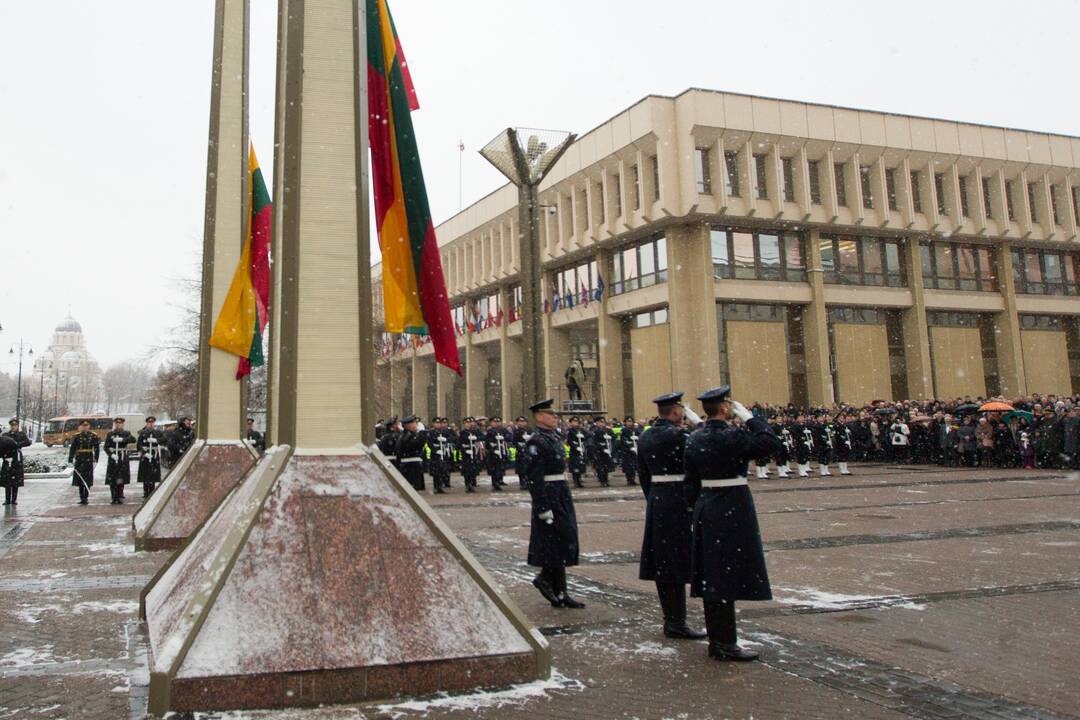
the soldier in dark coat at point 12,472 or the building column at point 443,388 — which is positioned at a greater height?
the building column at point 443,388

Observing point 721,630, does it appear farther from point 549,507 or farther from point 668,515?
point 549,507

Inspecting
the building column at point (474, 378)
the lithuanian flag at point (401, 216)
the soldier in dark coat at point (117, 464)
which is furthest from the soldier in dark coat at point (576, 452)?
the building column at point (474, 378)

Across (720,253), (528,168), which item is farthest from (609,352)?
(528,168)

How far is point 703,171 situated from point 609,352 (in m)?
9.13

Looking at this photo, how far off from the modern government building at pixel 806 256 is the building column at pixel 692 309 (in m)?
0.08

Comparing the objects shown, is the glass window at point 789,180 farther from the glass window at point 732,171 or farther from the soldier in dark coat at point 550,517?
the soldier in dark coat at point 550,517

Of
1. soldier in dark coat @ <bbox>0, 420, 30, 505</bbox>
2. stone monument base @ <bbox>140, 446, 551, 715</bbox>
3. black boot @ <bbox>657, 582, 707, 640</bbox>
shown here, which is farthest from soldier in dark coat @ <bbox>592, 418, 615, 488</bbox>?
stone monument base @ <bbox>140, 446, 551, 715</bbox>

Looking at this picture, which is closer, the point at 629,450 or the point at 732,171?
the point at 629,450

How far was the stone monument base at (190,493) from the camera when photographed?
33.0ft

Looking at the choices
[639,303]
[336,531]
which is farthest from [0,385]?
[336,531]

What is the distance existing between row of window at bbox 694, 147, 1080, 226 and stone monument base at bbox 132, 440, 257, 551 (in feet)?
86.7

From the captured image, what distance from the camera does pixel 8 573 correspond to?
8414 mm

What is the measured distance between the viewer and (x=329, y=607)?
14.2ft

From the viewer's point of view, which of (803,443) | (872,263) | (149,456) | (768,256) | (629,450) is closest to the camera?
(149,456)
